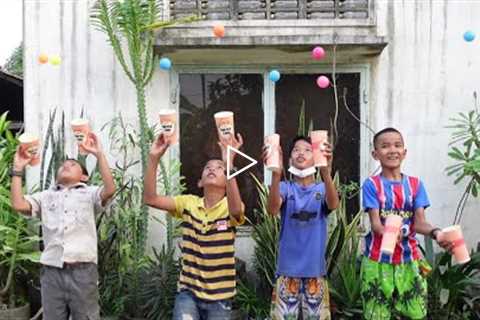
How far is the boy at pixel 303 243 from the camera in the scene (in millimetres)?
3756

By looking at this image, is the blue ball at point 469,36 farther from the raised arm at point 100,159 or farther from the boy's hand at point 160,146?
the raised arm at point 100,159

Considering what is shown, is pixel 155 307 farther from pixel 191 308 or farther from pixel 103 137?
pixel 103 137

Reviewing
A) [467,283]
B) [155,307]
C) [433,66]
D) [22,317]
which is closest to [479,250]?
[467,283]


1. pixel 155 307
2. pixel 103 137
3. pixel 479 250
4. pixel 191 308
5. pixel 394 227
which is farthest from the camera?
pixel 103 137

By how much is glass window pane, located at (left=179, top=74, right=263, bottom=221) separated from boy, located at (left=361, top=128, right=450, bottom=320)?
2039 mm

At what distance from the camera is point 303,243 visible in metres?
3.78

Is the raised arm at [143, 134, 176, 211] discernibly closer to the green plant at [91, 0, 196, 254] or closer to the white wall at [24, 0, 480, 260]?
the green plant at [91, 0, 196, 254]

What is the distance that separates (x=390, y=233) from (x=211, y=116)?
8.98 ft

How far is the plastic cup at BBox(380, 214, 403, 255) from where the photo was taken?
327 cm

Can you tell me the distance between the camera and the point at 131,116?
554 centimetres

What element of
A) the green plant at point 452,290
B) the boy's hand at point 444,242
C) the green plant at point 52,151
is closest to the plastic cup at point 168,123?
the boy's hand at point 444,242

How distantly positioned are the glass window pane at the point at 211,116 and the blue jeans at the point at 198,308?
210 cm

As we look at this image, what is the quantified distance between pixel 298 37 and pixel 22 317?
332 cm

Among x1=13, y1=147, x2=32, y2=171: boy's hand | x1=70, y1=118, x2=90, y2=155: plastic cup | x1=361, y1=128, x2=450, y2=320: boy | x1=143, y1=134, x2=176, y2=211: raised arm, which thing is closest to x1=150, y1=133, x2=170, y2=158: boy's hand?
x1=143, y1=134, x2=176, y2=211: raised arm
